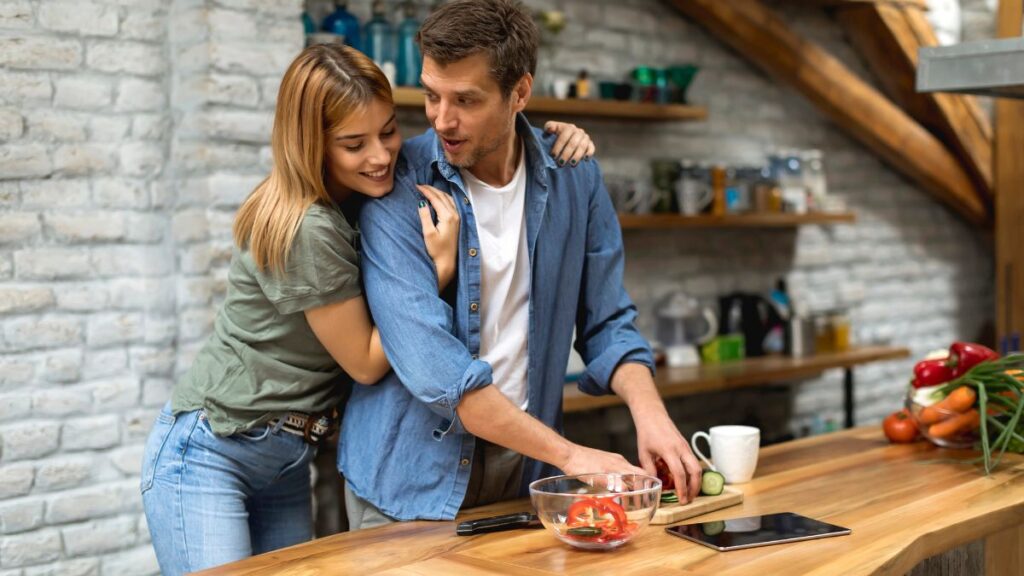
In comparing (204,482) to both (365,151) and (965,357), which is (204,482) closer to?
(365,151)

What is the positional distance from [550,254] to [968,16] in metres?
4.86

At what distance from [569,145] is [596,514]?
0.90m

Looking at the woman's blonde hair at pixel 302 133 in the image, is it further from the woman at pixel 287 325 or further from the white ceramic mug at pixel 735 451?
the white ceramic mug at pixel 735 451

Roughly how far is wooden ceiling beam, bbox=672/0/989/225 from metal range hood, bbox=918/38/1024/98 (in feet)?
7.13

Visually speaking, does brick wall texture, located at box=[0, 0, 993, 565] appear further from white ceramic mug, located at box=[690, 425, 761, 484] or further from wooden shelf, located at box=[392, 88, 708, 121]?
white ceramic mug, located at box=[690, 425, 761, 484]

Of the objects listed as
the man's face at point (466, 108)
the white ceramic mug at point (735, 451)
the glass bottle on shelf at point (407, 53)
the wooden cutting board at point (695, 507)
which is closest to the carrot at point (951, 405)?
the white ceramic mug at point (735, 451)

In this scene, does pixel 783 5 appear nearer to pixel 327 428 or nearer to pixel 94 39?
pixel 94 39

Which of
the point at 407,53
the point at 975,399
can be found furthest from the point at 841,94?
the point at 975,399

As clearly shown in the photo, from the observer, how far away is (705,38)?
5164mm

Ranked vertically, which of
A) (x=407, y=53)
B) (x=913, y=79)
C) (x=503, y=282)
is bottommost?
(x=503, y=282)

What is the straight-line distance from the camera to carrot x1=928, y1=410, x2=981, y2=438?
2439mm

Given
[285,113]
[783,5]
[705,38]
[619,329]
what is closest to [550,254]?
[619,329]

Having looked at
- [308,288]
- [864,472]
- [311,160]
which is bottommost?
[864,472]

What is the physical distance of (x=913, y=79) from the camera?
18.2ft
